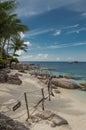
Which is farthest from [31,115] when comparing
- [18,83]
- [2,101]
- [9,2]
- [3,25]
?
[9,2]

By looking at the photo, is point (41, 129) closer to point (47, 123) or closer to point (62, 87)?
point (47, 123)

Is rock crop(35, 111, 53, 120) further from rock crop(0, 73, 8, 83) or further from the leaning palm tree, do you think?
the leaning palm tree

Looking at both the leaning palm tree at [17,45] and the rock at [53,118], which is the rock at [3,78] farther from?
the leaning palm tree at [17,45]

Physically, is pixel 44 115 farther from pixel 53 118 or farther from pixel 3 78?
pixel 3 78

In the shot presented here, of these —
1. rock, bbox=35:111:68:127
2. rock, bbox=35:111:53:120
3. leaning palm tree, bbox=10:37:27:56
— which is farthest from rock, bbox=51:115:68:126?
leaning palm tree, bbox=10:37:27:56

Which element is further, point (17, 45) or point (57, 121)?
point (17, 45)

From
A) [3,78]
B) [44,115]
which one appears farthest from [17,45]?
[44,115]

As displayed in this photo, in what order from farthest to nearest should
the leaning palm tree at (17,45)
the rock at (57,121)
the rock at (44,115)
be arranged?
the leaning palm tree at (17,45)
the rock at (44,115)
the rock at (57,121)

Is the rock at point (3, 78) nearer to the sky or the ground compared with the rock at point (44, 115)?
nearer to the sky

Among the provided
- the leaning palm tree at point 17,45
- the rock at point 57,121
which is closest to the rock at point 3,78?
the rock at point 57,121

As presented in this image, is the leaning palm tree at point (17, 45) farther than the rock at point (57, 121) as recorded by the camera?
Yes

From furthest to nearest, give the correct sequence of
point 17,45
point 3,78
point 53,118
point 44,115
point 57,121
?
point 17,45 → point 3,78 → point 44,115 → point 53,118 → point 57,121

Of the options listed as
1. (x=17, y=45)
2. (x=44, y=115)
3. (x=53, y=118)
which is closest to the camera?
(x=53, y=118)

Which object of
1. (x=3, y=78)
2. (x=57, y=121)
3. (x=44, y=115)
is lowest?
(x=57, y=121)
